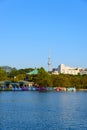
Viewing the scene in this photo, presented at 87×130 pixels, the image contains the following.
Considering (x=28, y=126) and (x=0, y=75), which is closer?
(x=28, y=126)

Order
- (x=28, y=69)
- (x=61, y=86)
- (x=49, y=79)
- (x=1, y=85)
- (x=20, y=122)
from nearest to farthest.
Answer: (x=20, y=122), (x=1, y=85), (x=49, y=79), (x=61, y=86), (x=28, y=69)

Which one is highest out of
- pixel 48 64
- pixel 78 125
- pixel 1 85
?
pixel 48 64

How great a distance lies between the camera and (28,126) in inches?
1101

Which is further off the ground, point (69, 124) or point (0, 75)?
point (0, 75)

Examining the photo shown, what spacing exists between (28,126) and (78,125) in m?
3.66

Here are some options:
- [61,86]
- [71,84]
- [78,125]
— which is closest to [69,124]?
[78,125]

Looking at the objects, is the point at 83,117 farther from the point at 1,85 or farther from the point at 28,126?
the point at 1,85

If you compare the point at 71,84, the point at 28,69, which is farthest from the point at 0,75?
the point at 28,69

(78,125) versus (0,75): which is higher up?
(0,75)

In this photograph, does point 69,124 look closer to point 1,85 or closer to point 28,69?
point 1,85

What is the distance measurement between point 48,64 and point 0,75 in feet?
194

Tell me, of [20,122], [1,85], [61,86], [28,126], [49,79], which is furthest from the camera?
[61,86]

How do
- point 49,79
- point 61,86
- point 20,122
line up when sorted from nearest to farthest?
point 20,122 → point 49,79 → point 61,86

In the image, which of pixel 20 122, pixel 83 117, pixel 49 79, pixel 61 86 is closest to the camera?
pixel 20 122
